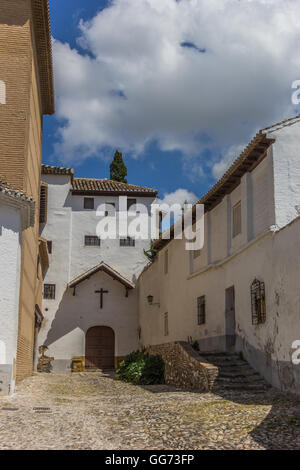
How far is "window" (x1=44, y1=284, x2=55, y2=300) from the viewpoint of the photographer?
26.3 metres

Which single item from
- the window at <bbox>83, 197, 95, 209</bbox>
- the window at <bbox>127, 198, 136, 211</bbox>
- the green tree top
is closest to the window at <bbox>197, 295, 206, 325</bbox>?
the window at <bbox>127, 198, 136, 211</bbox>

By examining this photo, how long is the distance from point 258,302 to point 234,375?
1911 millimetres

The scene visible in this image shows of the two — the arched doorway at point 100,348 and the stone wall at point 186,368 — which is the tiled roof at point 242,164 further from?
A: the arched doorway at point 100,348

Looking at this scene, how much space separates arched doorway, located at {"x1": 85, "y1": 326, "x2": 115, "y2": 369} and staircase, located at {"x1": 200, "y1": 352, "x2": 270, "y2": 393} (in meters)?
12.9

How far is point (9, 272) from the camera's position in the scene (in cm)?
1227

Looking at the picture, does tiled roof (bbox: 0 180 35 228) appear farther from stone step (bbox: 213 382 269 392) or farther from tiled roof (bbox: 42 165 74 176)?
tiled roof (bbox: 42 165 74 176)

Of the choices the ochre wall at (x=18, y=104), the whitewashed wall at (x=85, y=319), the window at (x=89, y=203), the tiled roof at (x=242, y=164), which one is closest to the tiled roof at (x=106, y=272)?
the whitewashed wall at (x=85, y=319)

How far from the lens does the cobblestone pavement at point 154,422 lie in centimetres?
720

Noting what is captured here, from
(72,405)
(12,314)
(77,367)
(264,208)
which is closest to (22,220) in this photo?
(12,314)

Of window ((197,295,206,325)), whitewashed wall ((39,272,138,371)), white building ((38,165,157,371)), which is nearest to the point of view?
window ((197,295,206,325))

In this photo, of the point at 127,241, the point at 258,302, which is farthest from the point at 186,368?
the point at 127,241
